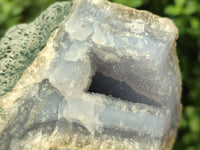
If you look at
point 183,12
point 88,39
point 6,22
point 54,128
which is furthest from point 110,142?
point 6,22

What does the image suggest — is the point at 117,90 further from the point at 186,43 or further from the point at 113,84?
the point at 186,43

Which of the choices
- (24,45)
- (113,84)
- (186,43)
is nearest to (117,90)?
(113,84)

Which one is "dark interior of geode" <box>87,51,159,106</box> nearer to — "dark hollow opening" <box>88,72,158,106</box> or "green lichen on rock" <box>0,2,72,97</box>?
"dark hollow opening" <box>88,72,158,106</box>

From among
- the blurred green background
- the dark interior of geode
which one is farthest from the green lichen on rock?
the blurred green background

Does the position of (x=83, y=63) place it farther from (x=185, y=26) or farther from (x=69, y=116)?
(x=185, y=26)

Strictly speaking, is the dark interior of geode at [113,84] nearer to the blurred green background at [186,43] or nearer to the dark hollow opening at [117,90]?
the dark hollow opening at [117,90]
